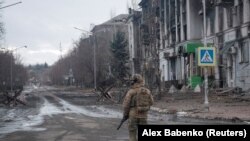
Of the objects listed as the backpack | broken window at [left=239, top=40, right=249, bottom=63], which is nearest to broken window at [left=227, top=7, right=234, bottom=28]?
broken window at [left=239, top=40, right=249, bottom=63]

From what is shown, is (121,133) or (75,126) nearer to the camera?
(121,133)

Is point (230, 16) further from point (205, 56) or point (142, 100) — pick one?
point (142, 100)

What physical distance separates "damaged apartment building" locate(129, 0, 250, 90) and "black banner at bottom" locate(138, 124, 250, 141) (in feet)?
117

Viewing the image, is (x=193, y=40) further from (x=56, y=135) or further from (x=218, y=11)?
(x=56, y=135)

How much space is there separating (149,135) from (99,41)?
317 feet

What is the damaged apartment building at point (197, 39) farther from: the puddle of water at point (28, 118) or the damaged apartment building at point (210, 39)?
the puddle of water at point (28, 118)

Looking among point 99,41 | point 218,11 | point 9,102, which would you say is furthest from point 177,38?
point 99,41

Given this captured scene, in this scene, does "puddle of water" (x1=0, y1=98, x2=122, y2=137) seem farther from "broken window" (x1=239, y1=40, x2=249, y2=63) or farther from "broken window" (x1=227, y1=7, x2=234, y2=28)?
"broken window" (x1=227, y1=7, x2=234, y2=28)

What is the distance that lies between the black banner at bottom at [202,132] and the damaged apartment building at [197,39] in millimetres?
35553

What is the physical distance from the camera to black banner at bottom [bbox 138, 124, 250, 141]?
7.07 m

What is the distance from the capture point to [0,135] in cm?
1912

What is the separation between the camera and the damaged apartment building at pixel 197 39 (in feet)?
144

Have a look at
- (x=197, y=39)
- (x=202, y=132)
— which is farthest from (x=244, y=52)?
(x=202, y=132)

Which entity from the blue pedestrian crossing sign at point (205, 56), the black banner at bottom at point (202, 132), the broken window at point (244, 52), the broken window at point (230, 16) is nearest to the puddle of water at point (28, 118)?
the blue pedestrian crossing sign at point (205, 56)
